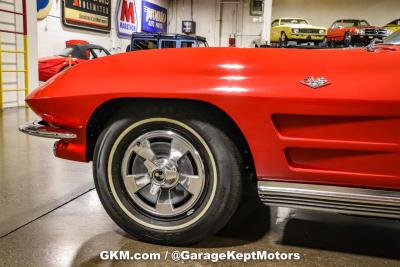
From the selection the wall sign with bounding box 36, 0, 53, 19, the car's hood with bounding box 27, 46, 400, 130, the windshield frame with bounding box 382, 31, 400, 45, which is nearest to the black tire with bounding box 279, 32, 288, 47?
the wall sign with bounding box 36, 0, 53, 19

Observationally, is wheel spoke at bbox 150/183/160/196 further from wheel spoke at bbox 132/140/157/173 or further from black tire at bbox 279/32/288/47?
black tire at bbox 279/32/288/47

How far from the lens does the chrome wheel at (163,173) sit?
1.82 m

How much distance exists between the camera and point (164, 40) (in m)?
13.0

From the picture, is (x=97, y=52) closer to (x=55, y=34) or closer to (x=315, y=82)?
(x=55, y=34)

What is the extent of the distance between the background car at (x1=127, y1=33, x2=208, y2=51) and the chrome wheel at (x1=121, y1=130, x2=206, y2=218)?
11.0 metres

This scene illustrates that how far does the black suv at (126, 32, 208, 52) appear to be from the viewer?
1263 centimetres

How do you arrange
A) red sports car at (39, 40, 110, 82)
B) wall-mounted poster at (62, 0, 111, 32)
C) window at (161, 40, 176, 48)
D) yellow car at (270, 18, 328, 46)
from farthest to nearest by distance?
1. yellow car at (270, 18, 328, 46)
2. window at (161, 40, 176, 48)
3. wall-mounted poster at (62, 0, 111, 32)
4. red sports car at (39, 40, 110, 82)

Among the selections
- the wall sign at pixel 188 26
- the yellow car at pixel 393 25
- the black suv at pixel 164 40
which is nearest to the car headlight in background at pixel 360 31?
the yellow car at pixel 393 25

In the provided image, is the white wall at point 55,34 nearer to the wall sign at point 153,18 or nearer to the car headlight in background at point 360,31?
the wall sign at point 153,18

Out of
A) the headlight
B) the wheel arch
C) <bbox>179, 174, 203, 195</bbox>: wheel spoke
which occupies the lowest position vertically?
<bbox>179, 174, 203, 195</bbox>: wheel spoke

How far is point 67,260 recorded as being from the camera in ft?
A: 5.84

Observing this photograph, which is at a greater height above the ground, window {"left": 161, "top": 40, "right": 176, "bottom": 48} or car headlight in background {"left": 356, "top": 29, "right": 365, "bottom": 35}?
car headlight in background {"left": 356, "top": 29, "right": 365, "bottom": 35}

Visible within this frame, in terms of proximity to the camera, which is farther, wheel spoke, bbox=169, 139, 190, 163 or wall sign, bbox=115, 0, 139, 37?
wall sign, bbox=115, 0, 139, 37

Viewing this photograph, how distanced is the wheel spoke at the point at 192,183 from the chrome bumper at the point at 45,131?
58 centimetres
